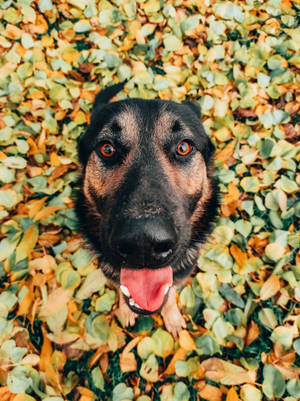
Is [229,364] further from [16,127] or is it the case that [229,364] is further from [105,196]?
[16,127]

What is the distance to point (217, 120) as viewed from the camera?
10.2 feet

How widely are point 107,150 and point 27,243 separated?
1217 mm

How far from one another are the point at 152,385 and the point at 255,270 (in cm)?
136

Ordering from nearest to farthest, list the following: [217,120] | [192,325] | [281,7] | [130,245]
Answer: [130,245], [192,325], [217,120], [281,7]

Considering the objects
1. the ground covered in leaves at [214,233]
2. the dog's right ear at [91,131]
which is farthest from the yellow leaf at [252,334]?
the dog's right ear at [91,131]

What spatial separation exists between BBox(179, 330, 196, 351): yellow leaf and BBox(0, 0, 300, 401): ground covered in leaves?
11 millimetres

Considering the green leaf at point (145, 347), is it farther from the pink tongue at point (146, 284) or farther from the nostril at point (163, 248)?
the nostril at point (163, 248)

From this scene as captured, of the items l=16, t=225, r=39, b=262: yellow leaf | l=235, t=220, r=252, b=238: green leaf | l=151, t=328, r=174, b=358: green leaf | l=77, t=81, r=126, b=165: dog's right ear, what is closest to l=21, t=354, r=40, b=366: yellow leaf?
l=16, t=225, r=39, b=262: yellow leaf

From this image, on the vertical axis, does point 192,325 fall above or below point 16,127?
below

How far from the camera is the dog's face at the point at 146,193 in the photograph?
1.47 meters

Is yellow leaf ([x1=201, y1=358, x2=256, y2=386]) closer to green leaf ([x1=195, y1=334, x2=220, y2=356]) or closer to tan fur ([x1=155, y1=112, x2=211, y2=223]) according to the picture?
green leaf ([x1=195, y1=334, x2=220, y2=356])

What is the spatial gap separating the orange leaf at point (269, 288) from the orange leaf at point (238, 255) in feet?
0.86

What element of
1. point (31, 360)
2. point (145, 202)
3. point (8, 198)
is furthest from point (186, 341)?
point (8, 198)

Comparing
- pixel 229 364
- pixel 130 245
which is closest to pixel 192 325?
pixel 229 364
